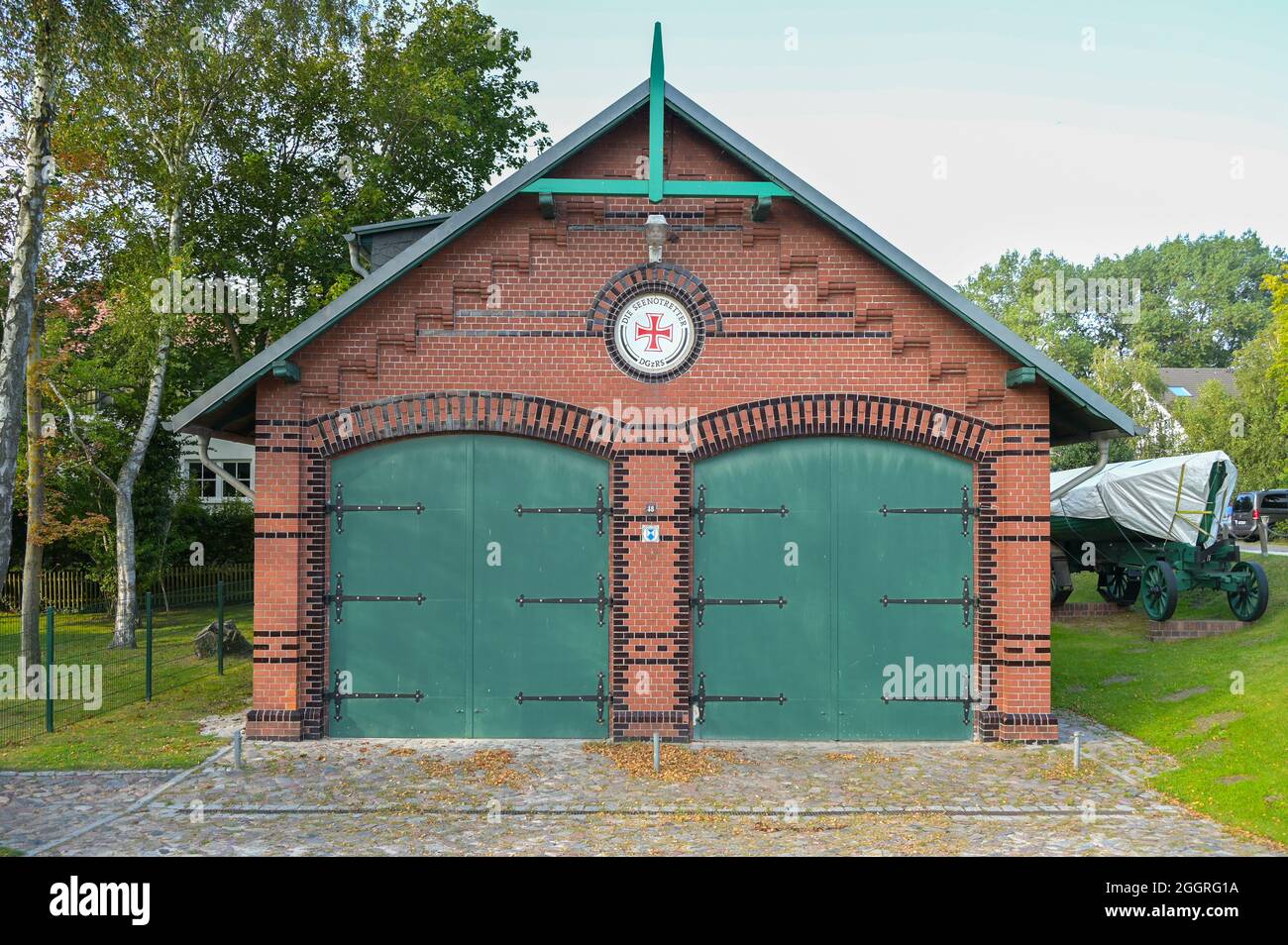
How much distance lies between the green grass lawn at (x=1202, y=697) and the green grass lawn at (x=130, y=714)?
9.23m

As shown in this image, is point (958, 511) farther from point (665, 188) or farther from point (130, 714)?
point (130, 714)

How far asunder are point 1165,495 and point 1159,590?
1.72 metres

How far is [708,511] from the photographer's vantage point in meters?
10.2

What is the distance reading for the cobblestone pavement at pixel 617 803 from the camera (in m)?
7.00

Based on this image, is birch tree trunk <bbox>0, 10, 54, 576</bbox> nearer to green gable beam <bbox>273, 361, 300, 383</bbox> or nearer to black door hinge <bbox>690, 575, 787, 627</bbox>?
green gable beam <bbox>273, 361, 300, 383</bbox>

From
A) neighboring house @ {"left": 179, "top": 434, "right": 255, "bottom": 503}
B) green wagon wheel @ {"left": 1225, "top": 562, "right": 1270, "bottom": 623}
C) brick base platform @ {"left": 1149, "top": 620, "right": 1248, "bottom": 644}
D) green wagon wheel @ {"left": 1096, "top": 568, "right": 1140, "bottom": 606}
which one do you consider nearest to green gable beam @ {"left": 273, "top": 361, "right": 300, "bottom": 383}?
brick base platform @ {"left": 1149, "top": 620, "right": 1248, "bottom": 644}

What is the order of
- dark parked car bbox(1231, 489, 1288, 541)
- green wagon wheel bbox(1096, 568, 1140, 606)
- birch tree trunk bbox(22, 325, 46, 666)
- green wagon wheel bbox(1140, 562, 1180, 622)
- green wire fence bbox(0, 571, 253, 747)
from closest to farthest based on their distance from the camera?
green wire fence bbox(0, 571, 253, 747), birch tree trunk bbox(22, 325, 46, 666), green wagon wheel bbox(1140, 562, 1180, 622), dark parked car bbox(1231, 489, 1288, 541), green wagon wheel bbox(1096, 568, 1140, 606)

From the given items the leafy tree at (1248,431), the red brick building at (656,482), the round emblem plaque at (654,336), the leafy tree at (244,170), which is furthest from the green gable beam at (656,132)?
the leafy tree at (1248,431)

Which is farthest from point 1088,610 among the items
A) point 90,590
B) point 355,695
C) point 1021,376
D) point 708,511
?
point 90,590

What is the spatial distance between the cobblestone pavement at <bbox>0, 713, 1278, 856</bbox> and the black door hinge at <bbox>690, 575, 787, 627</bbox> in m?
1.37

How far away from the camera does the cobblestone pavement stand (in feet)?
23.0

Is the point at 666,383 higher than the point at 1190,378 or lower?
lower

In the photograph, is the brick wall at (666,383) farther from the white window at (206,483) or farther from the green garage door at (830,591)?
the white window at (206,483)

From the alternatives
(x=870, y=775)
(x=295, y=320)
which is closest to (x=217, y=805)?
(x=870, y=775)
